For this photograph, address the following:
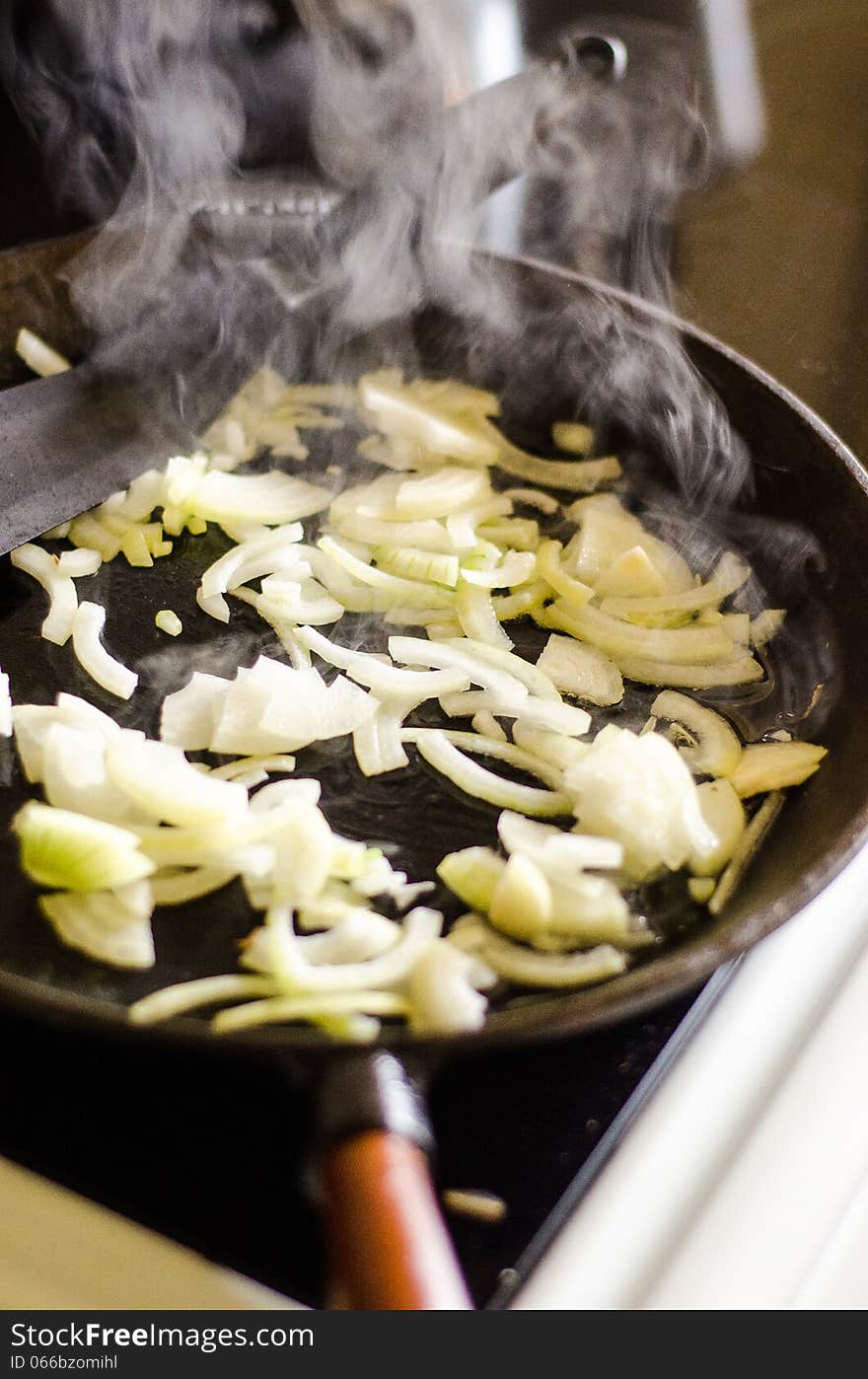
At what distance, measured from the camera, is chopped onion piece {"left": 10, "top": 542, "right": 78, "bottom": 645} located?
1.04 metres

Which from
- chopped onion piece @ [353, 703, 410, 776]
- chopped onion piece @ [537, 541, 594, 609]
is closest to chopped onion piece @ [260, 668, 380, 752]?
chopped onion piece @ [353, 703, 410, 776]

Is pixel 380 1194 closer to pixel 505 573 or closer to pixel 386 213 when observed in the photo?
pixel 505 573

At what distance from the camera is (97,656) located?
3.31 ft

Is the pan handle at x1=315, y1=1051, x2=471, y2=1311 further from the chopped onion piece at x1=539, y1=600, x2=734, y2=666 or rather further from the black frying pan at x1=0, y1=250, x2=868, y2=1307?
the chopped onion piece at x1=539, y1=600, x2=734, y2=666

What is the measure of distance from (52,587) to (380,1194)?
2.36ft

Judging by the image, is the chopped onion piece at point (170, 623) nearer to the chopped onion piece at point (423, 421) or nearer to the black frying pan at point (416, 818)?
the black frying pan at point (416, 818)

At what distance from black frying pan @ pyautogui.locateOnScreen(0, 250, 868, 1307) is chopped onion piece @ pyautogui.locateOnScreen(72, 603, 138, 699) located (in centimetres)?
1

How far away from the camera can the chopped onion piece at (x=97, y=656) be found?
0.99m

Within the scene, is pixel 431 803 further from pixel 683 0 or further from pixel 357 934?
pixel 683 0

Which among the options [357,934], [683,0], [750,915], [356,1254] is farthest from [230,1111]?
[683,0]

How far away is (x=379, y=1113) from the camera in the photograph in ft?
1.89

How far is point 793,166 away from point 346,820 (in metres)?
1.03
